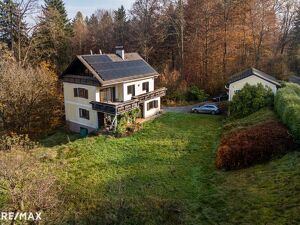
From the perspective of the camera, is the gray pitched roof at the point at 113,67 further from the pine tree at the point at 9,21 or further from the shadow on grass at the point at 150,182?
the pine tree at the point at 9,21

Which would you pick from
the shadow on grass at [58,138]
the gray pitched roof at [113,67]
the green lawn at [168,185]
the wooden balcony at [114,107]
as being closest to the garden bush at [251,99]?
the green lawn at [168,185]

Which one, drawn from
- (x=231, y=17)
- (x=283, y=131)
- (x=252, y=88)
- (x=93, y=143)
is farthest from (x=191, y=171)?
(x=231, y=17)

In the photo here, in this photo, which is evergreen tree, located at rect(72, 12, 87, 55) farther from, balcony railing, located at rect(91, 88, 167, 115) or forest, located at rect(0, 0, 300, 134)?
balcony railing, located at rect(91, 88, 167, 115)

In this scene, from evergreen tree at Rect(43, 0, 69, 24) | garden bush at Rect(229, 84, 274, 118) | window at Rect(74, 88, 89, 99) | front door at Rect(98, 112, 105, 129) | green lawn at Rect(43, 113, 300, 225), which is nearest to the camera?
green lawn at Rect(43, 113, 300, 225)

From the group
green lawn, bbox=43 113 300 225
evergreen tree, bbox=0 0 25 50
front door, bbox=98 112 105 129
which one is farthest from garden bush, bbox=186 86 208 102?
evergreen tree, bbox=0 0 25 50

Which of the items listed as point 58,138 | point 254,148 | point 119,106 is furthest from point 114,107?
point 254,148
